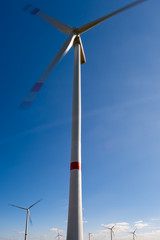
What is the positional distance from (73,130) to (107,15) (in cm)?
2176

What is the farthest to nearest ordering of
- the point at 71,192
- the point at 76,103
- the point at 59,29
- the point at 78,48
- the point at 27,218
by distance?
the point at 27,218, the point at 59,29, the point at 78,48, the point at 76,103, the point at 71,192

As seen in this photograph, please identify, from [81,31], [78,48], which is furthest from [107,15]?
[78,48]

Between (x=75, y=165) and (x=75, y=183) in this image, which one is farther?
(x=75, y=165)

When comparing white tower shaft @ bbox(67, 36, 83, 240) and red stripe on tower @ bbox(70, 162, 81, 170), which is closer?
white tower shaft @ bbox(67, 36, 83, 240)

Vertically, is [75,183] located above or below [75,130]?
below

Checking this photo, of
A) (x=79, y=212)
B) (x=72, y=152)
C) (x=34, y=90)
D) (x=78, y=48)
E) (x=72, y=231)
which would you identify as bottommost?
(x=72, y=231)

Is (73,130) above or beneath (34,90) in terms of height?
beneath

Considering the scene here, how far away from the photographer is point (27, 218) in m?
86.2

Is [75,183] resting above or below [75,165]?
below

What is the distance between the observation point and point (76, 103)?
80.6 ft

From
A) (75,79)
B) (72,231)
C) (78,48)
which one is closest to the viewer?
(72,231)

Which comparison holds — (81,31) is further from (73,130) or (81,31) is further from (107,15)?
(73,130)

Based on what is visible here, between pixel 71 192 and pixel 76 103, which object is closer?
pixel 71 192

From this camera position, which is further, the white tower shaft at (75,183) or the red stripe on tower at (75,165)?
the red stripe on tower at (75,165)
